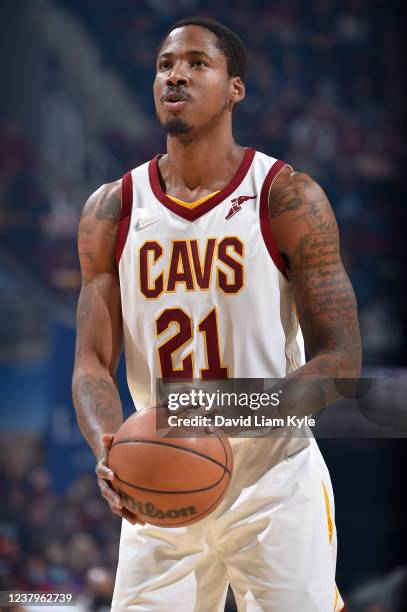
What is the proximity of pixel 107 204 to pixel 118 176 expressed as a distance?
4476mm

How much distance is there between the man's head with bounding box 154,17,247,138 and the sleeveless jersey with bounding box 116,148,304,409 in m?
0.21

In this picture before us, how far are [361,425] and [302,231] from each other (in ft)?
4.27

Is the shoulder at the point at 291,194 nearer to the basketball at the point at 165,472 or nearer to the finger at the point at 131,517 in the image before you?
the basketball at the point at 165,472

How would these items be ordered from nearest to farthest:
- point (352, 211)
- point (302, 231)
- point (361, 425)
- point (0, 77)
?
point (302, 231)
point (361, 425)
point (352, 211)
point (0, 77)

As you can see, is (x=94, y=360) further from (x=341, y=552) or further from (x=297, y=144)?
(x=297, y=144)

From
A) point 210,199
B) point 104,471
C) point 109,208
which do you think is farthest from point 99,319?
point 104,471

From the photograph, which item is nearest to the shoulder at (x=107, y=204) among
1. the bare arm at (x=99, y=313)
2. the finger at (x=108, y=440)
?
the bare arm at (x=99, y=313)

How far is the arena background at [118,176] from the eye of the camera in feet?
20.8

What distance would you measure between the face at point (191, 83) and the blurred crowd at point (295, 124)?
3.87 meters

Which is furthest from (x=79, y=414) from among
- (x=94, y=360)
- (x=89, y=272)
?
(x=89, y=272)

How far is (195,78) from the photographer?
2.83 metres

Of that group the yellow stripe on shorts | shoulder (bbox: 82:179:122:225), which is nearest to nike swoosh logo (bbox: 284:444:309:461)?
the yellow stripe on shorts

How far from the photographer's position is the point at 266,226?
2.76 meters

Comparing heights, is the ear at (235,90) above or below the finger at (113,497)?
above
